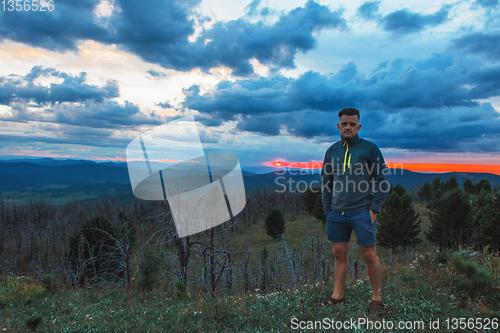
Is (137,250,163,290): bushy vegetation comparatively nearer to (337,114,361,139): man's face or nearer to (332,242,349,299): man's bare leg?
(332,242,349,299): man's bare leg

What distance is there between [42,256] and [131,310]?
55103mm

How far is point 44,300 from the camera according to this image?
6.57 meters

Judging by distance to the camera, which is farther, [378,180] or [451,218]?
[451,218]

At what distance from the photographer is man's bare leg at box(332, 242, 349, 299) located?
4.16m

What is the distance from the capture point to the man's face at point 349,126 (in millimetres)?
4031

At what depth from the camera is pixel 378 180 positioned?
12.7 ft

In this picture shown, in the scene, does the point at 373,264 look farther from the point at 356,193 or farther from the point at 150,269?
the point at 150,269

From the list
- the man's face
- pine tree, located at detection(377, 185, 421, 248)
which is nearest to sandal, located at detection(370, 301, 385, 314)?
the man's face

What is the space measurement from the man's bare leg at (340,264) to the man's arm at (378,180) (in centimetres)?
82

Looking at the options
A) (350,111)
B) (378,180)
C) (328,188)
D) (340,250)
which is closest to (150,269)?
(340,250)

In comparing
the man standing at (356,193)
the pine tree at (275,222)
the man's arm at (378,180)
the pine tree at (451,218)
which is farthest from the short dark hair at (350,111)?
the pine tree at (275,222)

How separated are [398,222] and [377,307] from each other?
3051 cm

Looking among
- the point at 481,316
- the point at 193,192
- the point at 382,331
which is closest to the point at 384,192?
the point at 382,331

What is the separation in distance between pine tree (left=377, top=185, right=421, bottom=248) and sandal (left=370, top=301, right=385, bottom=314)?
1177 inches
